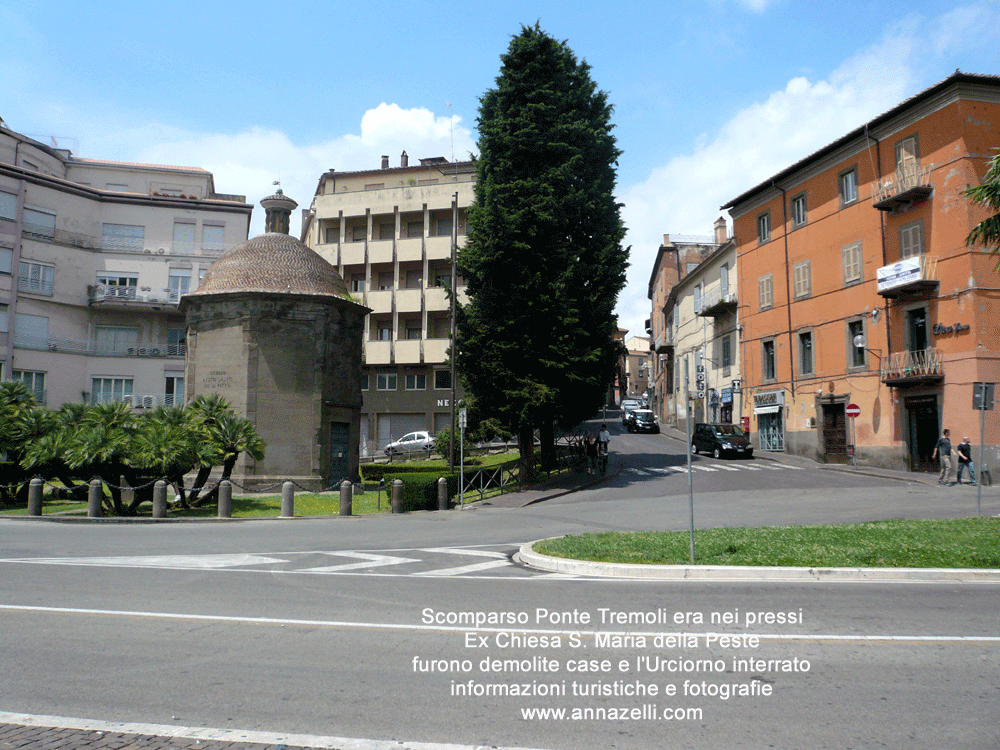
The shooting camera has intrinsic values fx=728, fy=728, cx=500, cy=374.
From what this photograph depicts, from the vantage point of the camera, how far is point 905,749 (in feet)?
12.7

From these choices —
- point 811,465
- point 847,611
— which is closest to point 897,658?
point 847,611

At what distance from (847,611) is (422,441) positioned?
4047 centimetres

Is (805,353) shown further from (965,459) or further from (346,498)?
(346,498)

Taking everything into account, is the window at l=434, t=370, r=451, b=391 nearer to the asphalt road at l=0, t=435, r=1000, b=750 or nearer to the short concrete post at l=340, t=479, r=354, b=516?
the short concrete post at l=340, t=479, r=354, b=516

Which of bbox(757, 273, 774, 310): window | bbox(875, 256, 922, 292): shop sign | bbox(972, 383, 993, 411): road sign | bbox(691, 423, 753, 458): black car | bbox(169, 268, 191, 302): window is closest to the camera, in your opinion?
bbox(972, 383, 993, 411): road sign

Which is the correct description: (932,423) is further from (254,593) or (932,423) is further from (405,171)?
(405,171)

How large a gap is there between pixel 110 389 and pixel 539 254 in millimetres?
Result: 32680

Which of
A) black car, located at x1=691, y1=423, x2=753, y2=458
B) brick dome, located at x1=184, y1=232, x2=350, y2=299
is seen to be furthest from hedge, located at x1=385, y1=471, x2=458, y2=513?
black car, located at x1=691, y1=423, x2=753, y2=458

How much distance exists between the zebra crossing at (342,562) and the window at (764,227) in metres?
31.7

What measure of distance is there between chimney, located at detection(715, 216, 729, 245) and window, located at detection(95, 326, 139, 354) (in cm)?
4807

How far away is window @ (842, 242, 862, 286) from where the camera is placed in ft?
105

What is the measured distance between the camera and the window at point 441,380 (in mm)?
51812

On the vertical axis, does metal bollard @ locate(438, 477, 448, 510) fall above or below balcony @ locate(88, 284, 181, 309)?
below

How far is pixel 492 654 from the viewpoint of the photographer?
5832 mm
